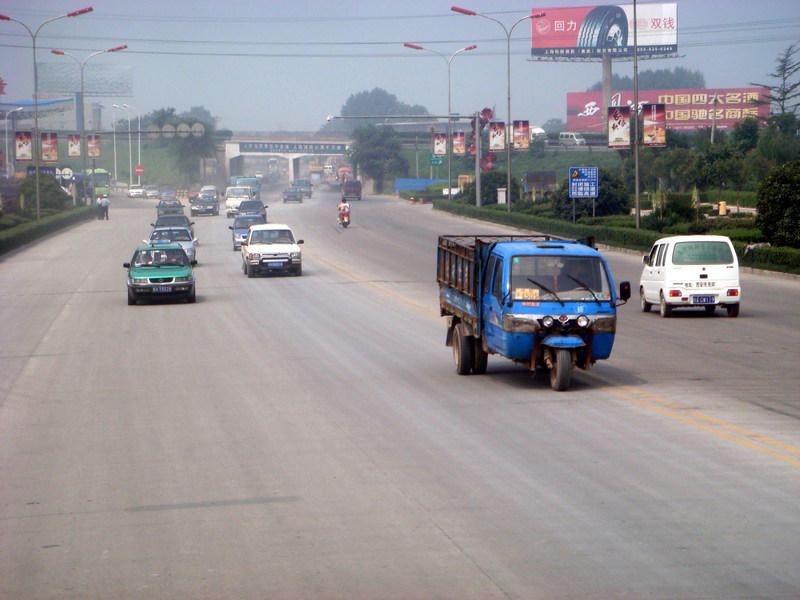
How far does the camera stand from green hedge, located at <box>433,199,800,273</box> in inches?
1372

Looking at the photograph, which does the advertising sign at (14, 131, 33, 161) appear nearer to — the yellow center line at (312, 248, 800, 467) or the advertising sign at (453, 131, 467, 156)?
the advertising sign at (453, 131, 467, 156)

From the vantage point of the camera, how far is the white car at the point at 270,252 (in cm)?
3581

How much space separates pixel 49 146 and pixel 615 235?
38876 mm

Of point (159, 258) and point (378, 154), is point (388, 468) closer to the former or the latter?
point (159, 258)

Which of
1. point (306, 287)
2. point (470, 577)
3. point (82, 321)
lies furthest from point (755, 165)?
point (470, 577)

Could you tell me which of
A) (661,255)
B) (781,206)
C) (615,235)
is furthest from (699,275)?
(615,235)

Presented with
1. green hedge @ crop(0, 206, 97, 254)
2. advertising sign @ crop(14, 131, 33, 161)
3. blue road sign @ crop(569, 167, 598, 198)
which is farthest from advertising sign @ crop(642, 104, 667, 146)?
advertising sign @ crop(14, 131, 33, 161)

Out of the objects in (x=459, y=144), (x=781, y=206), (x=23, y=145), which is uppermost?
(x=459, y=144)

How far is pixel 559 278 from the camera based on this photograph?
577 inches

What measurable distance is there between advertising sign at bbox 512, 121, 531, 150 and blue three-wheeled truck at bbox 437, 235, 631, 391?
190ft

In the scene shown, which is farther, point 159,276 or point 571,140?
point 571,140

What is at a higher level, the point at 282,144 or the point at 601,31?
the point at 601,31

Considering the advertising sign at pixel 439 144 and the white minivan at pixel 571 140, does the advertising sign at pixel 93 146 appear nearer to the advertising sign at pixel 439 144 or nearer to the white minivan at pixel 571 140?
the advertising sign at pixel 439 144

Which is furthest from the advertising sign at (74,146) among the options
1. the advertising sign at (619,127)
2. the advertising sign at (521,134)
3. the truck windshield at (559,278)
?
the truck windshield at (559,278)
